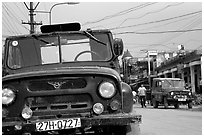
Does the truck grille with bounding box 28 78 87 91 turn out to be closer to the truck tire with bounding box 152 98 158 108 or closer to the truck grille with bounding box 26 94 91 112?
the truck grille with bounding box 26 94 91 112

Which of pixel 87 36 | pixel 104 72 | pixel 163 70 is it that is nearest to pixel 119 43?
pixel 87 36

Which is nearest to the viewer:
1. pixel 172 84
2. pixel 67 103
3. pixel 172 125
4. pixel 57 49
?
pixel 67 103

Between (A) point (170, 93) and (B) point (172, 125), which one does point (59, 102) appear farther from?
(A) point (170, 93)

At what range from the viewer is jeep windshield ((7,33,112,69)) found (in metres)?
6.11

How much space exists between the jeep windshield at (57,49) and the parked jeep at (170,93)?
50.5ft

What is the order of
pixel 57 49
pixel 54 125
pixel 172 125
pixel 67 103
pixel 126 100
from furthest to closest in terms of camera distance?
pixel 172 125
pixel 57 49
pixel 126 100
pixel 67 103
pixel 54 125

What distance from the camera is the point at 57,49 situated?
6074mm

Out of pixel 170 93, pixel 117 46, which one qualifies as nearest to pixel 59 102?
pixel 117 46

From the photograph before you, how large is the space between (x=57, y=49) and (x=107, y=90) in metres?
1.48

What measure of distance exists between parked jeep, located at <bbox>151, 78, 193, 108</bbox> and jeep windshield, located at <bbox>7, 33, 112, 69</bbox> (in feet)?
50.5

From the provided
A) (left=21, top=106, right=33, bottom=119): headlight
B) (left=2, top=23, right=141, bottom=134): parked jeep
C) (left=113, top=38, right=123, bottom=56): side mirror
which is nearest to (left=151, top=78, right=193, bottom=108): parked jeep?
(left=113, top=38, right=123, bottom=56): side mirror

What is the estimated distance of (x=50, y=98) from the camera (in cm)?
498

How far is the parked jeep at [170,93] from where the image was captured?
2095 centimetres

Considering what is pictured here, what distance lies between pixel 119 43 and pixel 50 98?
1.75 meters
